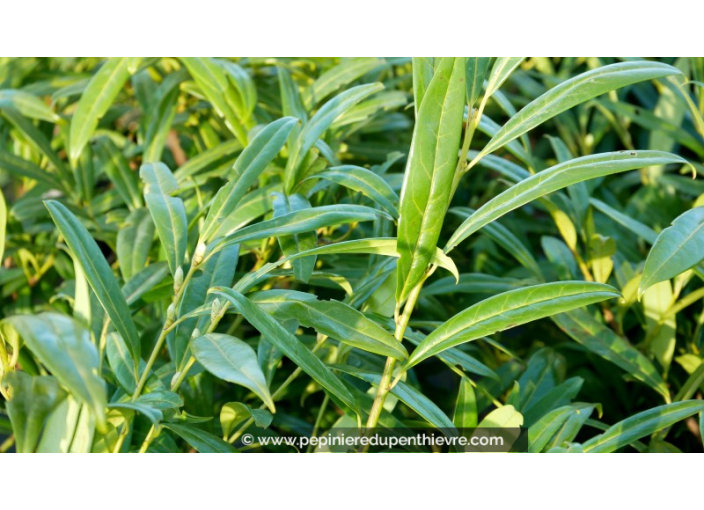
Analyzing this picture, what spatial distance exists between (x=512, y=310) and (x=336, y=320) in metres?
0.15

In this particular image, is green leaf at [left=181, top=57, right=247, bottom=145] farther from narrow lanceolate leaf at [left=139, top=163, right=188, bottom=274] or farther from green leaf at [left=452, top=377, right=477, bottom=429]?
green leaf at [left=452, top=377, right=477, bottom=429]

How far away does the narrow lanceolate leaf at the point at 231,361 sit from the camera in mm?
487

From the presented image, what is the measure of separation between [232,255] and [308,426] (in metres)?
0.33

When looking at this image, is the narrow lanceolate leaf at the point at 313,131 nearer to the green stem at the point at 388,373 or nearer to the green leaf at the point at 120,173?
the green stem at the point at 388,373

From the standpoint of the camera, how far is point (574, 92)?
0.61 metres

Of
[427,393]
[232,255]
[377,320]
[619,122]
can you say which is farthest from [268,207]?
[619,122]

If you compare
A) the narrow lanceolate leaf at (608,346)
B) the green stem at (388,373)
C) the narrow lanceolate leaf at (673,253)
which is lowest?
the narrow lanceolate leaf at (608,346)

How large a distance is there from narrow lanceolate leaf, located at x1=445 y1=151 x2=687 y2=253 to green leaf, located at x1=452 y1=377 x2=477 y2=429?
7.6 inches

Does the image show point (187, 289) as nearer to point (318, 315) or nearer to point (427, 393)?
point (318, 315)

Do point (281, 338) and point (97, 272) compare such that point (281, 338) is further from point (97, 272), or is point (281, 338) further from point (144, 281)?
point (144, 281)

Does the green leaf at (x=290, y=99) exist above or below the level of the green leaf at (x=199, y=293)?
above

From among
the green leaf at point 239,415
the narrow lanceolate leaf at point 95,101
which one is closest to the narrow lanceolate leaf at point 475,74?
the green leaf at point 239,415

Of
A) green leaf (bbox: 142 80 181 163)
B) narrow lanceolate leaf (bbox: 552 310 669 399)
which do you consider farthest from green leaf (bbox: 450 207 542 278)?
green leaf (bbox: 142 80 181 163)

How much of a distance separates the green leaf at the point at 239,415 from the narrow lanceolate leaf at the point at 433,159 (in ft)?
0.61
